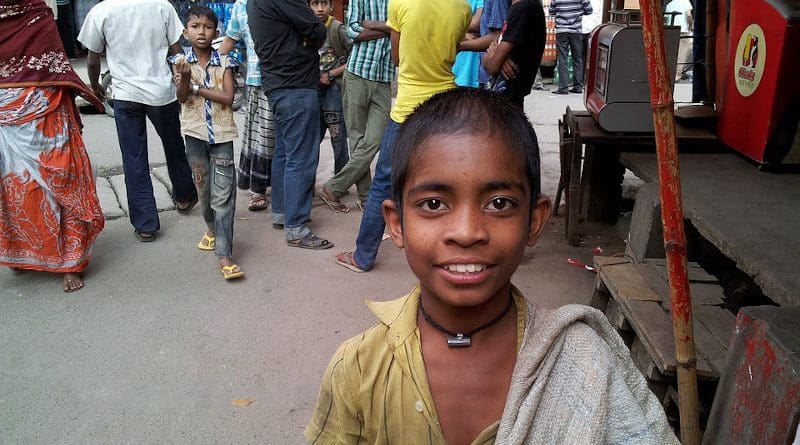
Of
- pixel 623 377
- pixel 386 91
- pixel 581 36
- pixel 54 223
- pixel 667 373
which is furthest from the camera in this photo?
pixel 581 36

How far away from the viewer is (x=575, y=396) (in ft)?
3.95

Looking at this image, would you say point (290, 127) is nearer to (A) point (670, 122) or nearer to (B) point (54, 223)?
(B) point (54, 223)

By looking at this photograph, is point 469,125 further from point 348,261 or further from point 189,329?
point 348,261

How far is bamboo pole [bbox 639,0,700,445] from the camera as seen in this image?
190 centimetres

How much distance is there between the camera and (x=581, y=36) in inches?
432

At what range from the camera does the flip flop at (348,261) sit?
4.43 m

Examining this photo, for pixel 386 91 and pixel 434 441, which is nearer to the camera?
pixel 434 441

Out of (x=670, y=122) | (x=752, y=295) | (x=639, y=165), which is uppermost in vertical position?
(x=670, y=122)

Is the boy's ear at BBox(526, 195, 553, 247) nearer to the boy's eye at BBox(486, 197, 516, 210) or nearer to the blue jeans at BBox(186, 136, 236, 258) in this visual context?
the boy's eye at BBox(486, 197, 516, 210)

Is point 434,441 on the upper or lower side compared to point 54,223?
upper

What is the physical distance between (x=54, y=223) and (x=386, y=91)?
2.54 m

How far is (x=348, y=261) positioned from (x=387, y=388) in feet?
10.3

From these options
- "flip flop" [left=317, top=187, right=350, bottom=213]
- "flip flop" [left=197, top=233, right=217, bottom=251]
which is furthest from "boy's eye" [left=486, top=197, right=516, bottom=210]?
"flip flop" [left=317, top=187, right=350, bottom=213]

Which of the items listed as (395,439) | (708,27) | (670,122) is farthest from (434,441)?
(708,27)
